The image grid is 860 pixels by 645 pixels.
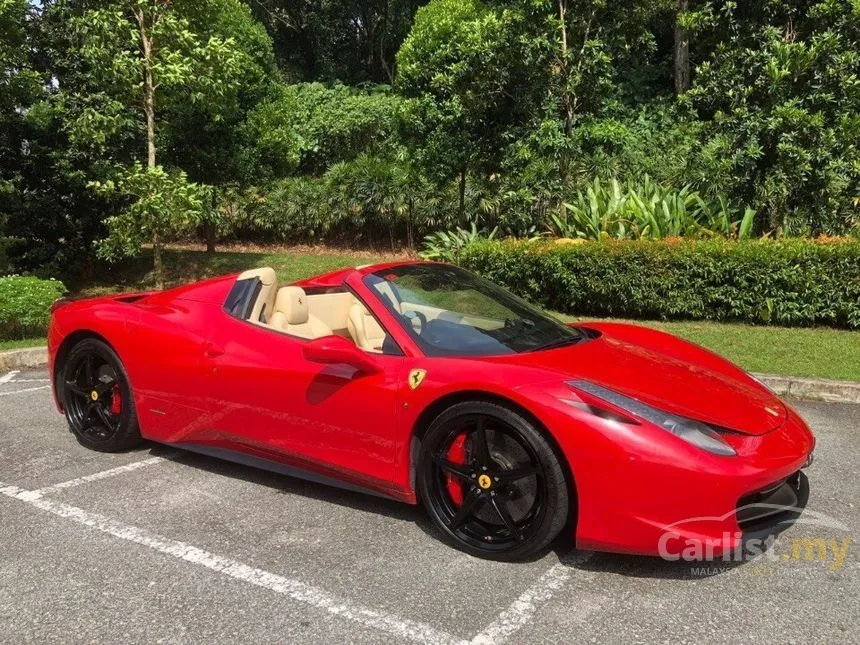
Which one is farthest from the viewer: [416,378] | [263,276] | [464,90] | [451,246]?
[451,246]

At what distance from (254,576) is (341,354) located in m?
0.97

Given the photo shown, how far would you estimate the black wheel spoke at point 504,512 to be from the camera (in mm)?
2840

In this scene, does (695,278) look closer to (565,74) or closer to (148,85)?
(565,74)

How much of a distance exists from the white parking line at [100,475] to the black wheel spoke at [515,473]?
2.37m

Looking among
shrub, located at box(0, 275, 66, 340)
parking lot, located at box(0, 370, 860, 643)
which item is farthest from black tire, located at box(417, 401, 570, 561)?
shrub, located at box(0, 275, 66, 340)

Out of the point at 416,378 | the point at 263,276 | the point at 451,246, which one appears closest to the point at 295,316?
the point at 263,276

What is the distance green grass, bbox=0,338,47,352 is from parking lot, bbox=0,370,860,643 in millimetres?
4860

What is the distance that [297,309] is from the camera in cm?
389

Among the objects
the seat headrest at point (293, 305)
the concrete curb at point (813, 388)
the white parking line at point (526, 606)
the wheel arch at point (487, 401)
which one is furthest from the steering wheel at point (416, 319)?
the concrete curb at point (813, 388)

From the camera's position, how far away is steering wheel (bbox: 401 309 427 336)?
3347 millimetres

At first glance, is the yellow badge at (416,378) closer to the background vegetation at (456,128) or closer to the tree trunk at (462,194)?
the background vegetation at (456,128)

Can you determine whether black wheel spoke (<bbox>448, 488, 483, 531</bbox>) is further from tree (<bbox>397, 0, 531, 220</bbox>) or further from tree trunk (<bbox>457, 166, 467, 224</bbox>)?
tree trunk (<bbox>457, 166, 467, 224</bbox>)

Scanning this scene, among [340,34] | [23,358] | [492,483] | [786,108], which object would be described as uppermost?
[340,34]

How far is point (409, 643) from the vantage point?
92.0 inches
